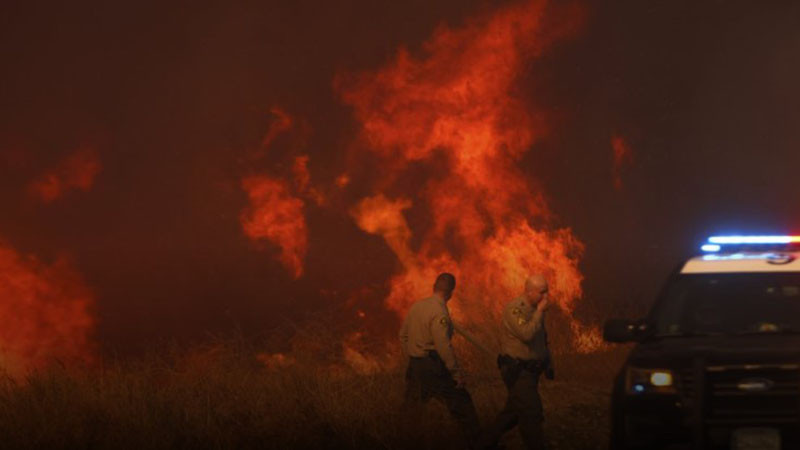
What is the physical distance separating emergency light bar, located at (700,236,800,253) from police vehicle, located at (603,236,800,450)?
0.39 m

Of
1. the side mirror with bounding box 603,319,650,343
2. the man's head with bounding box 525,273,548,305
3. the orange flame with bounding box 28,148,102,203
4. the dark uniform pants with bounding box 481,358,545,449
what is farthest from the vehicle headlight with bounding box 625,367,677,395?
the orange flame with bounding box 28,148,102,203

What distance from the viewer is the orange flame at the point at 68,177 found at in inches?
897

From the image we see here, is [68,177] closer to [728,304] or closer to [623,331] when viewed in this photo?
[728,304]

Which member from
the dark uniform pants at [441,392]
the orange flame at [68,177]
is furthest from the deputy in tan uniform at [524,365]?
the orange flame at [68,177]

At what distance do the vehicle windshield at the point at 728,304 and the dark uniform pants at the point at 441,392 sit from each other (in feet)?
7.20

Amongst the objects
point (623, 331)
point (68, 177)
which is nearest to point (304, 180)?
point (68, 177)

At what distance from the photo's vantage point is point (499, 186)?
79.4ft

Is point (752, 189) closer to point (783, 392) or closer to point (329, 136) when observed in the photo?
point (329, 136)

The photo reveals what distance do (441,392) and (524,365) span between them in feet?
3.48

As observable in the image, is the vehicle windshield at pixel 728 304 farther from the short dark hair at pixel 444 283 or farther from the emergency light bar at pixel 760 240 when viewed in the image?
the short dark hair at pixel 444 283

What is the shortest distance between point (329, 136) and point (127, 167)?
385 centimetres

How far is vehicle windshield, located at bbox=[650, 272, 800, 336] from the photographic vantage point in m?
9.67

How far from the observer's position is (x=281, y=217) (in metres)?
23.8

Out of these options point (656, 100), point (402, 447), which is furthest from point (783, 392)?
point (656, 100)
